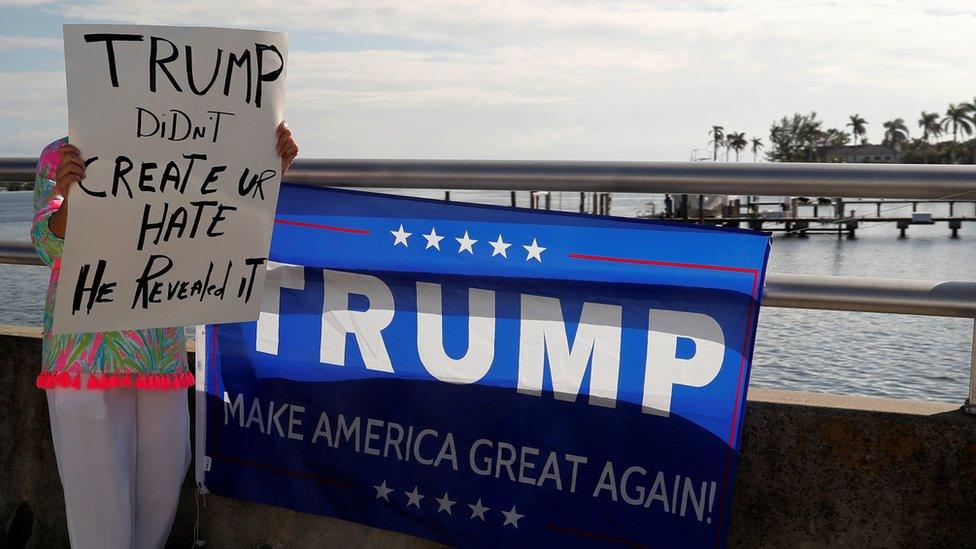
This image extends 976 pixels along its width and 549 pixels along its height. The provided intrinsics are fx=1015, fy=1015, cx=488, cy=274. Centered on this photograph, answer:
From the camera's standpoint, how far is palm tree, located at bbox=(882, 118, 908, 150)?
17762cm

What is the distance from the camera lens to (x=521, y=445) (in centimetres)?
334

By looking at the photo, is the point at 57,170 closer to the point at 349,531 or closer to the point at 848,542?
the point at 349,531

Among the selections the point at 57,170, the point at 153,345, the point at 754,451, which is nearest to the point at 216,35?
the point at 57,170

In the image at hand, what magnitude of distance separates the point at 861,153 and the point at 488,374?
566ft

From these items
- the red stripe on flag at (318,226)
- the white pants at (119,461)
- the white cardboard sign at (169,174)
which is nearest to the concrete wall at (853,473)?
the red stripe on flag at (318,226)

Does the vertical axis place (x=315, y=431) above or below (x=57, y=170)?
below

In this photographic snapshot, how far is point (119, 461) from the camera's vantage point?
3.12 meters

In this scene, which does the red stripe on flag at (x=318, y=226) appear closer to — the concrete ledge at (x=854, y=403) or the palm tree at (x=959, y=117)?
the concrete ledge at (x=854, y=403)

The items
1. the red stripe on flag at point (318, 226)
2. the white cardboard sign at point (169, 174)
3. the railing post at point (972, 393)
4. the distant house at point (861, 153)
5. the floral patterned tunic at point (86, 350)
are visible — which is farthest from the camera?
the distant house at point (861, 153)

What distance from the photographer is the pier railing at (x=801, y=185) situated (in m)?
3.02

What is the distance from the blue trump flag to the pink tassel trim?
0.56 meters

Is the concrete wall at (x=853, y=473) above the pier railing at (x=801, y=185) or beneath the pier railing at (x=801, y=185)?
beneath

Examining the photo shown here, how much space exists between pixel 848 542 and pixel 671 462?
2.00 feet

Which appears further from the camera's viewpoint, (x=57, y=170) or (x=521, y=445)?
(x=521, y=445)
